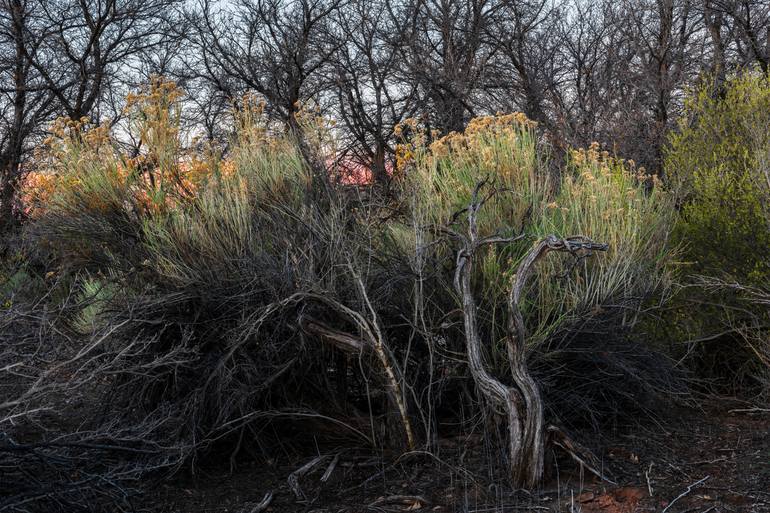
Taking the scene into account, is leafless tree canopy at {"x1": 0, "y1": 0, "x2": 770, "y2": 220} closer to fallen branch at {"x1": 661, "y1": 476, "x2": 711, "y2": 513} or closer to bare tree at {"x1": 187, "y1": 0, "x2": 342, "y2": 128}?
bare tree at {"x1": 187, "y1": 0, "x2": 342, "y2": 128}

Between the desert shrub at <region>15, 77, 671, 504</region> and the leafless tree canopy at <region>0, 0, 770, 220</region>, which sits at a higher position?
the leafless tree canopy at <region>0, 0, 770, 220</region>

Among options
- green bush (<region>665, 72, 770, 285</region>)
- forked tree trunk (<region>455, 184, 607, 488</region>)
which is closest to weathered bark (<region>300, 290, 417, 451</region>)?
forked tree trunk (<region>455, 184, 607, 488</region>)

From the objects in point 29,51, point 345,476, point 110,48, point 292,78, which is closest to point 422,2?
point 292,78

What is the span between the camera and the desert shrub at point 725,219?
19.2ft

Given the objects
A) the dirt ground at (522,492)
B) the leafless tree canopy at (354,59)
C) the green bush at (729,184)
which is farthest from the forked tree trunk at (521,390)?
the leafless tree canopy at (354,59)

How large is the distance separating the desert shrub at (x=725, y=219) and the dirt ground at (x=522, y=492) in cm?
84

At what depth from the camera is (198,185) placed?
6.52 meters

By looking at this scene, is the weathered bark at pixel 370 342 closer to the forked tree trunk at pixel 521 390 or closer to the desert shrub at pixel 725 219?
the forked tree trunk at pixel 521 390

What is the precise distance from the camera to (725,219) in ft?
19.8

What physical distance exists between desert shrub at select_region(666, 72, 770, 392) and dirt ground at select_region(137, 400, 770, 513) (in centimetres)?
84

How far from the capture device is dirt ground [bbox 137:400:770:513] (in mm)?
4074

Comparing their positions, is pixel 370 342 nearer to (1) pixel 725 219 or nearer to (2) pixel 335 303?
(2) pixel 335 303

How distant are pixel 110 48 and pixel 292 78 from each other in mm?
3457

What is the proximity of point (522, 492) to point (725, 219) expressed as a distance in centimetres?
295
